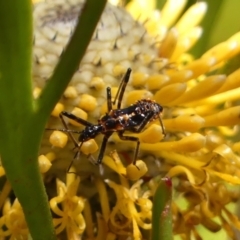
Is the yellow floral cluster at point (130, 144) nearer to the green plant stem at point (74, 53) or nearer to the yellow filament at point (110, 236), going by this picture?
the yellow filament at point (110, 236)

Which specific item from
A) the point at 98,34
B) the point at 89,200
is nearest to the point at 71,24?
the point at 98,34

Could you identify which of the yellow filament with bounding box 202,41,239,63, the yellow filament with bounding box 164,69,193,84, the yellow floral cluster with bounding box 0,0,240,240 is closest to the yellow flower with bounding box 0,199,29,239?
the yellow floral cluster with bounding box 0,0,240,240

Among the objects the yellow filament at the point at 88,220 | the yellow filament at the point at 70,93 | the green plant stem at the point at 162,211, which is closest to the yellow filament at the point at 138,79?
the yellow filament at the point at 70,93

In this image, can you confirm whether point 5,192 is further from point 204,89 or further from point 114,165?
point 204,89

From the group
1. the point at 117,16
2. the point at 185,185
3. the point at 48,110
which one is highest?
the point at 117,16

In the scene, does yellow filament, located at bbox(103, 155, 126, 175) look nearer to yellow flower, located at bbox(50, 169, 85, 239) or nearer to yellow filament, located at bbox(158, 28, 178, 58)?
yellow flower, located at bbox(50, 169, 85, 239)

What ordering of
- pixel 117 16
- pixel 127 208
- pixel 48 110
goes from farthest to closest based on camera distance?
pixel 117 16 < pixel 127 208 < pixel 48 110

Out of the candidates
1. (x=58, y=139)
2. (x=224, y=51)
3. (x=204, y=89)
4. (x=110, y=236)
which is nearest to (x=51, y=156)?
(x=58, y=139)

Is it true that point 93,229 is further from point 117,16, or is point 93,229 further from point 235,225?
point 117,16
